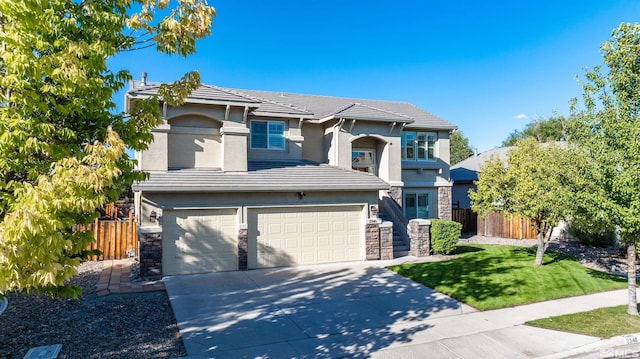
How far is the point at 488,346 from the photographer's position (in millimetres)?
7160

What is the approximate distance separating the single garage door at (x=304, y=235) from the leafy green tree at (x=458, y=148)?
5286 centimetres

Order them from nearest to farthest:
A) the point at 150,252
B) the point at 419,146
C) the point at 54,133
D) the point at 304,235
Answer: the point at 54,133 → the point at 150,252 → the point at 304,235 → the point at 419,146

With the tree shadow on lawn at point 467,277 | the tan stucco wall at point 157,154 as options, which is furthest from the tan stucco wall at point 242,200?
the tree shadow on lawn at point 467,277

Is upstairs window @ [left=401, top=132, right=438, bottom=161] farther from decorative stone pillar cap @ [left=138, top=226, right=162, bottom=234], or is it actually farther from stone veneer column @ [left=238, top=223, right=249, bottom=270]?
decorative stone pillar cap @ [left=138, top=226, right=162, bottom=234]

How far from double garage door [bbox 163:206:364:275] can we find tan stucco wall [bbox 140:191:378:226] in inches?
9.1

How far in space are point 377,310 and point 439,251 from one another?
26.3 feet

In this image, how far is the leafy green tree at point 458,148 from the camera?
208 feet

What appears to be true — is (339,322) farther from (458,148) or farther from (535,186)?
(458,148)

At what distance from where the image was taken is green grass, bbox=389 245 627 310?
1041 centimetres

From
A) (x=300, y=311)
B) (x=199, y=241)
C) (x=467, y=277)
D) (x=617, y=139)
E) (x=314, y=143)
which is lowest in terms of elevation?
(x=300, y=311)

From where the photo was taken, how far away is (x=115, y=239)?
49.1ft

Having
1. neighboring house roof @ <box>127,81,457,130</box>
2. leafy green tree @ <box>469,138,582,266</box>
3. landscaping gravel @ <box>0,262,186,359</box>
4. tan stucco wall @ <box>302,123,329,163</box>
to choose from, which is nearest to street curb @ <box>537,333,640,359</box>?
leafy green tree @ <box>469,138,582,266</box>

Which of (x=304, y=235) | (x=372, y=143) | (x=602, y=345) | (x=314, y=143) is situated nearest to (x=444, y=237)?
(x=304, y=235)

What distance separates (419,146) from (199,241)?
13.8m
